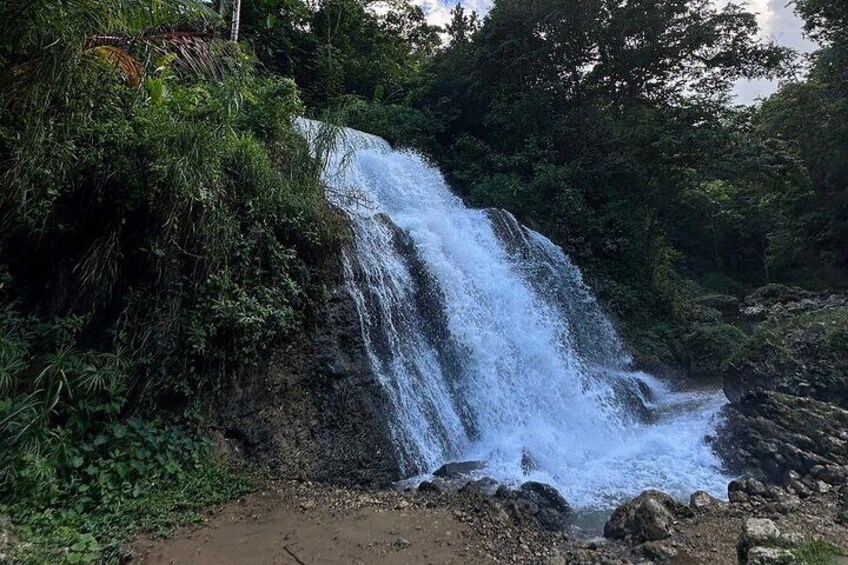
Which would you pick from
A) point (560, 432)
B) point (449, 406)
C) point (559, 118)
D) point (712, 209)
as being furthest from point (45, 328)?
point (712, 209)

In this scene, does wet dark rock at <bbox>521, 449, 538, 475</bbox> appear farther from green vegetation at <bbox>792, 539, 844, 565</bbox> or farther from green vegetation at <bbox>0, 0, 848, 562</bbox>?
green vegetation at <bbox>0, 0, 848, 562</bbox>

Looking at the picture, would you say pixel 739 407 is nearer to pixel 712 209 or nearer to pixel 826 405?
pixel 826 405

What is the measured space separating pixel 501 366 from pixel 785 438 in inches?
150

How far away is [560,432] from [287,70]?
48.1 feet

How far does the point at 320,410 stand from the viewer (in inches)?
220

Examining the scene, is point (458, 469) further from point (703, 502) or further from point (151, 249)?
point (151, 249)

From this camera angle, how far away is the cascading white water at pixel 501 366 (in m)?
5.98

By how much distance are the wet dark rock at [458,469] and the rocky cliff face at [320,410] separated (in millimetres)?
548

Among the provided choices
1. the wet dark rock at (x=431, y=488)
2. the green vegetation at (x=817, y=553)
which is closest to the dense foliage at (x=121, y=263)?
the wet dark rock at (x=431, y=488)

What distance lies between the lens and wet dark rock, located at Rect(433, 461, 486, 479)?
17.8ft

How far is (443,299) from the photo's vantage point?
7859 mm

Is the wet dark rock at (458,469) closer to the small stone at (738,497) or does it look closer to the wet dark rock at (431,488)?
the wet dark rock at (431,488)

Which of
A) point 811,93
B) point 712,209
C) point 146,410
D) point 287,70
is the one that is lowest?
point 146,410

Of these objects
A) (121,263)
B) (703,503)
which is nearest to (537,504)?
(703,503)
